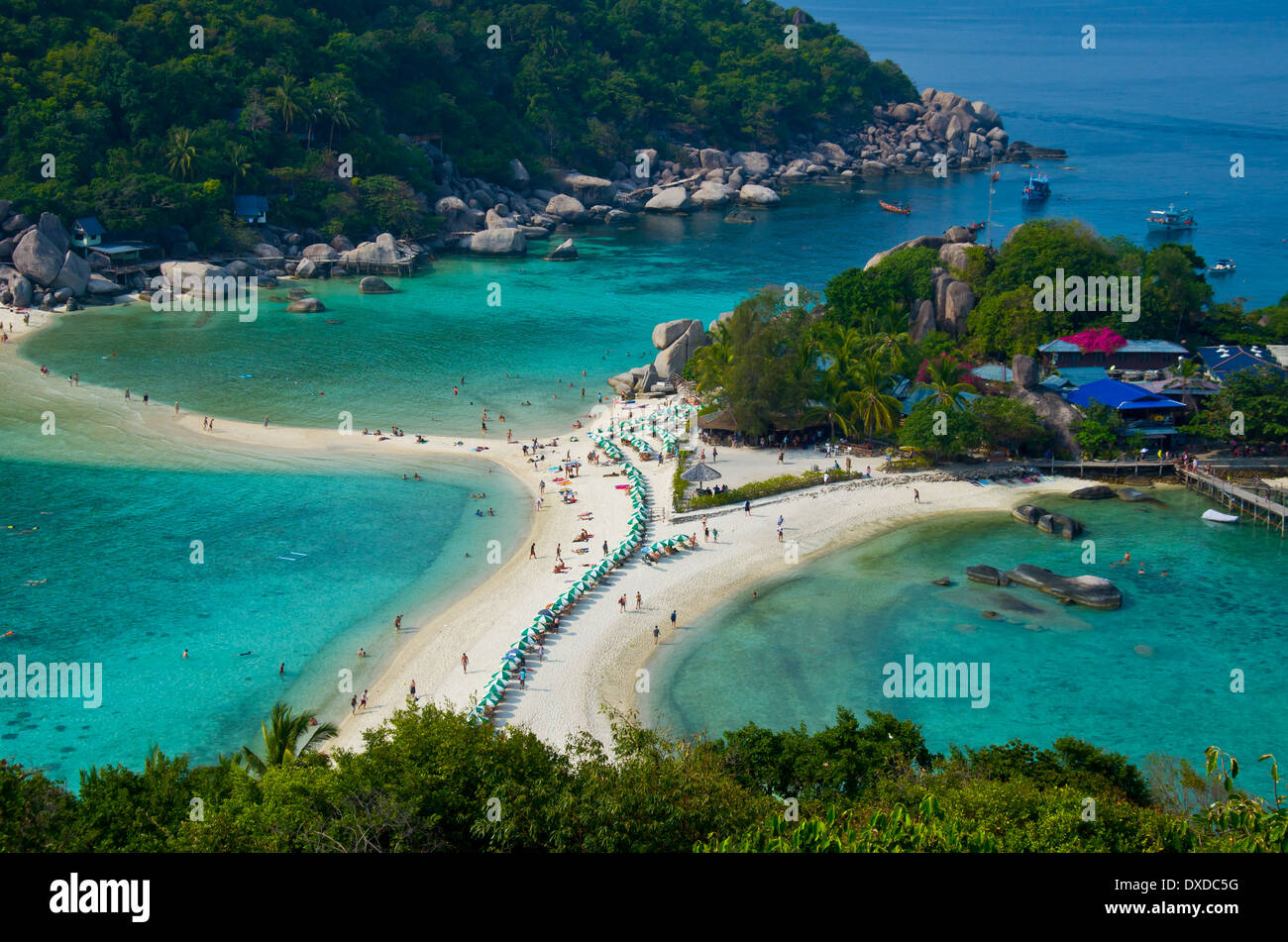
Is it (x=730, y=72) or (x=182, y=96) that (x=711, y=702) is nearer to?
(x=182, y=96)

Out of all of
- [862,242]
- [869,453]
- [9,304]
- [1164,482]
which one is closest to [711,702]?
[869,453]

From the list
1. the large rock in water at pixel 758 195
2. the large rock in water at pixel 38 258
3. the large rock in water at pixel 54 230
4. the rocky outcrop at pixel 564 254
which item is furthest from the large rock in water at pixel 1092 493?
the large rock in water at pixel 758 195

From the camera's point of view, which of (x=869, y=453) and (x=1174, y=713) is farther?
(x=869, y=453)

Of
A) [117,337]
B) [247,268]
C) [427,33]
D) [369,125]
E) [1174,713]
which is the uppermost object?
[427,33]

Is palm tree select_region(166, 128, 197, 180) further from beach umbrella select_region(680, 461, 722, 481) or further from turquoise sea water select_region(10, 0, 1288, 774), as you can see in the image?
beach umbrella select_region(680, 461, 722, 481)

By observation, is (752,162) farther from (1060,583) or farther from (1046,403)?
(1060,583)

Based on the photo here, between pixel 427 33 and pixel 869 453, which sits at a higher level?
pixel 427 33

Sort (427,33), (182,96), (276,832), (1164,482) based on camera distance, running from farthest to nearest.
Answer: (427,33)
(182,96)
(1164,482)
(276,832)
